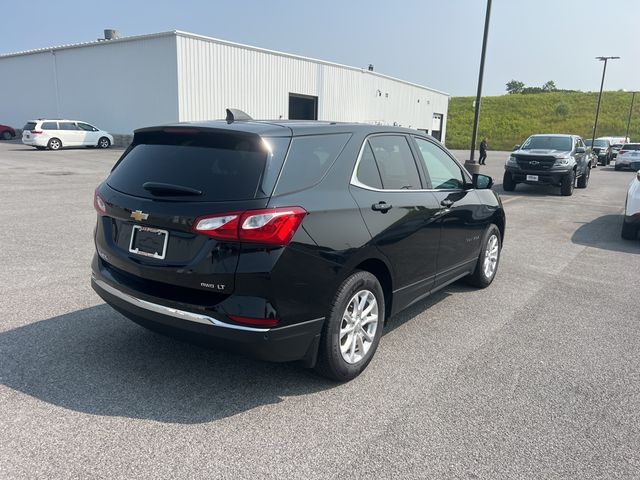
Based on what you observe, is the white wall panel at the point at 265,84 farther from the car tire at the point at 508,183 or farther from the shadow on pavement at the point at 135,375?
the shadow on pavement at the point at 135,375

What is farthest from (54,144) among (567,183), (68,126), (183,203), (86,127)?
(183,203)

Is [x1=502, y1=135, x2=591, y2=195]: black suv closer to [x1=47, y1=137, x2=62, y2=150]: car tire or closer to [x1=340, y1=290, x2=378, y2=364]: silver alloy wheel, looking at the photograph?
[x1=340, y1=290, x2=378, y2=364]: silver alloy wheel

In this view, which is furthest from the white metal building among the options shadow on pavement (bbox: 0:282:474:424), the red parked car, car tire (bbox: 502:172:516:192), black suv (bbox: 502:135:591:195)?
shadow on pavement (bbox: 0:282:474:424)

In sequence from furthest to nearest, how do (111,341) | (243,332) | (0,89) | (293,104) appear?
1. (0,89)
2. (293,104)
3. (111,341)
4. (243,332)

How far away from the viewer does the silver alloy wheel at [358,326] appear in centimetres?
350

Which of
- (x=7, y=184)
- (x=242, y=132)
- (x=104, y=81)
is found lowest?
(x=7, y=184)

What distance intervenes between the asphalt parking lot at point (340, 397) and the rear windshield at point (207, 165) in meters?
1.31

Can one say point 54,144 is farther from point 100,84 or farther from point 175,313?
point 175,313

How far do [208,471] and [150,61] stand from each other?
28750mm

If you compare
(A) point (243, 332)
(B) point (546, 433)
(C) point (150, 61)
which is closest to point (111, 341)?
(A) point (243, 332)

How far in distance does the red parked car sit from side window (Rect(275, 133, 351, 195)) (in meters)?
41.5

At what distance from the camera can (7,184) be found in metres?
13.5

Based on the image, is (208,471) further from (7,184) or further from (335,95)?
(335,95)

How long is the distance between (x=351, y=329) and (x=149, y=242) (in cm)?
147
